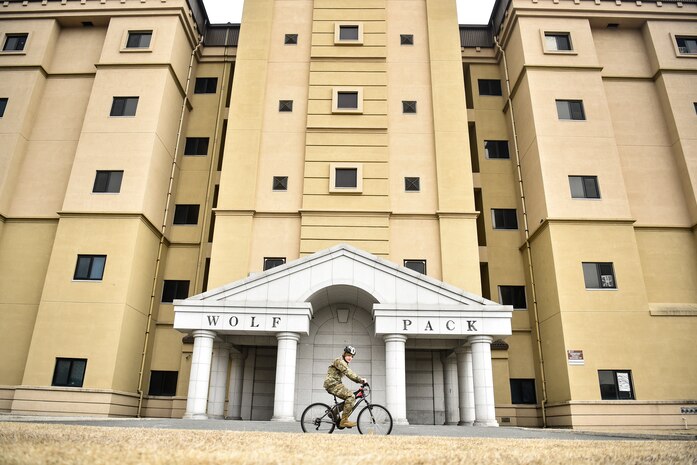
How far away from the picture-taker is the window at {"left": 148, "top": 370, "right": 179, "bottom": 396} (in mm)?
27141

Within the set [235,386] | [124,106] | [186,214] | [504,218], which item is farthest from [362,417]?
[124,106]

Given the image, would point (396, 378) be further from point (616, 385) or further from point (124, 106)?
point (124, 106)

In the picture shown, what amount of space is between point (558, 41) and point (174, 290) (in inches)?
1113

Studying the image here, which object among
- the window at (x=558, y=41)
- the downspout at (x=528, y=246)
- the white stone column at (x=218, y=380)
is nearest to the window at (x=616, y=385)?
the downspout at (x=528, y=246)

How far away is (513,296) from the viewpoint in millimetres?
29047

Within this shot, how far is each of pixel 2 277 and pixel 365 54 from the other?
2426cm

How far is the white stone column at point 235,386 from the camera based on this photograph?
2172 centimetres

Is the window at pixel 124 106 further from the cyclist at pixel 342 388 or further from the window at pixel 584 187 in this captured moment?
the window at pixel 584 187

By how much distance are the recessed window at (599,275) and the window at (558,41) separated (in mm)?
13902

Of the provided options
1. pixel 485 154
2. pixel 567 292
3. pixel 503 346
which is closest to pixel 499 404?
pixel 503 346

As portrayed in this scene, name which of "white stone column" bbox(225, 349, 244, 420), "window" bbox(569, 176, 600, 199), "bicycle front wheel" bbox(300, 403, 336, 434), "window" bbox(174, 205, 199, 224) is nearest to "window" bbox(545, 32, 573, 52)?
"window" bbox(569, 176, 600, 199)

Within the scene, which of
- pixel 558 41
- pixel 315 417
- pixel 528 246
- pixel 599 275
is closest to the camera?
pixel 315 417

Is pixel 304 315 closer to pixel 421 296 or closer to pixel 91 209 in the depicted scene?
pixel 421 296

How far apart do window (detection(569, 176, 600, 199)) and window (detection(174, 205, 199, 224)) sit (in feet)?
73.6
